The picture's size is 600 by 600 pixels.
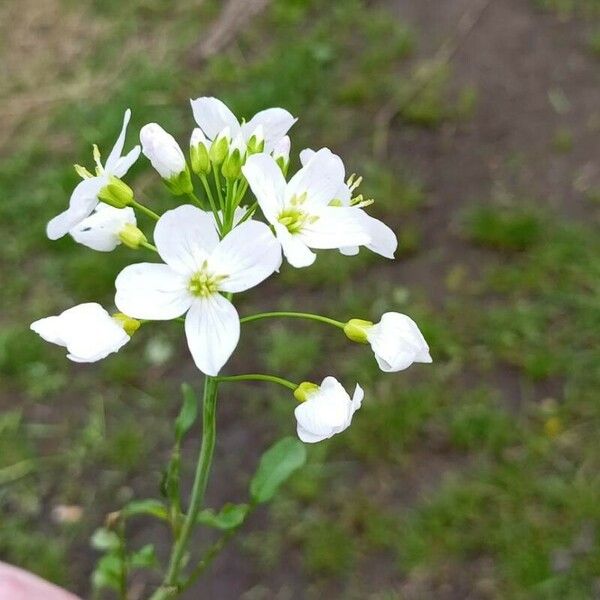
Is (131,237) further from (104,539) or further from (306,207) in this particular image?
(104,539)

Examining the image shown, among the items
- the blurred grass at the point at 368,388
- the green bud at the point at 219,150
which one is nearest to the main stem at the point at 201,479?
the green bud at the point at 219,150

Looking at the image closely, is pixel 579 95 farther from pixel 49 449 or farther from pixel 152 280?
pixel 152 280

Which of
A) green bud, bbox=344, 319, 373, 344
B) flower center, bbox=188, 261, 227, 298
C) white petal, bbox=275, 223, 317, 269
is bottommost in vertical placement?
green bud, bbox=344, 319, 373, 344

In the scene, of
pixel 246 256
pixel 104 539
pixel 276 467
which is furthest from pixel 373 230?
pixel 104 539

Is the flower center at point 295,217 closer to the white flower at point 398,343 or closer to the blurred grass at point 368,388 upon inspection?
the white flower at point 398,343

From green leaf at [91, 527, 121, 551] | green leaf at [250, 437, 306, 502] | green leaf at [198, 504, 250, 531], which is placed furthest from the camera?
green leaf at [91, 527, 121, 551]

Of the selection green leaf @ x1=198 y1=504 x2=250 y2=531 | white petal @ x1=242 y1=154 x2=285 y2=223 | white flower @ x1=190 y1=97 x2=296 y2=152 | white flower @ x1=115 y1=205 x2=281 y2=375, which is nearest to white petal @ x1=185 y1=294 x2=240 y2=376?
white flower @ x1=115 y1=205 x2=281 y2=375

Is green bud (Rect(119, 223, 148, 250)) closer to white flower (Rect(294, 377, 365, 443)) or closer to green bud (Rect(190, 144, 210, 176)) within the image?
green bud (Rect(190, 144, 210, 176))
